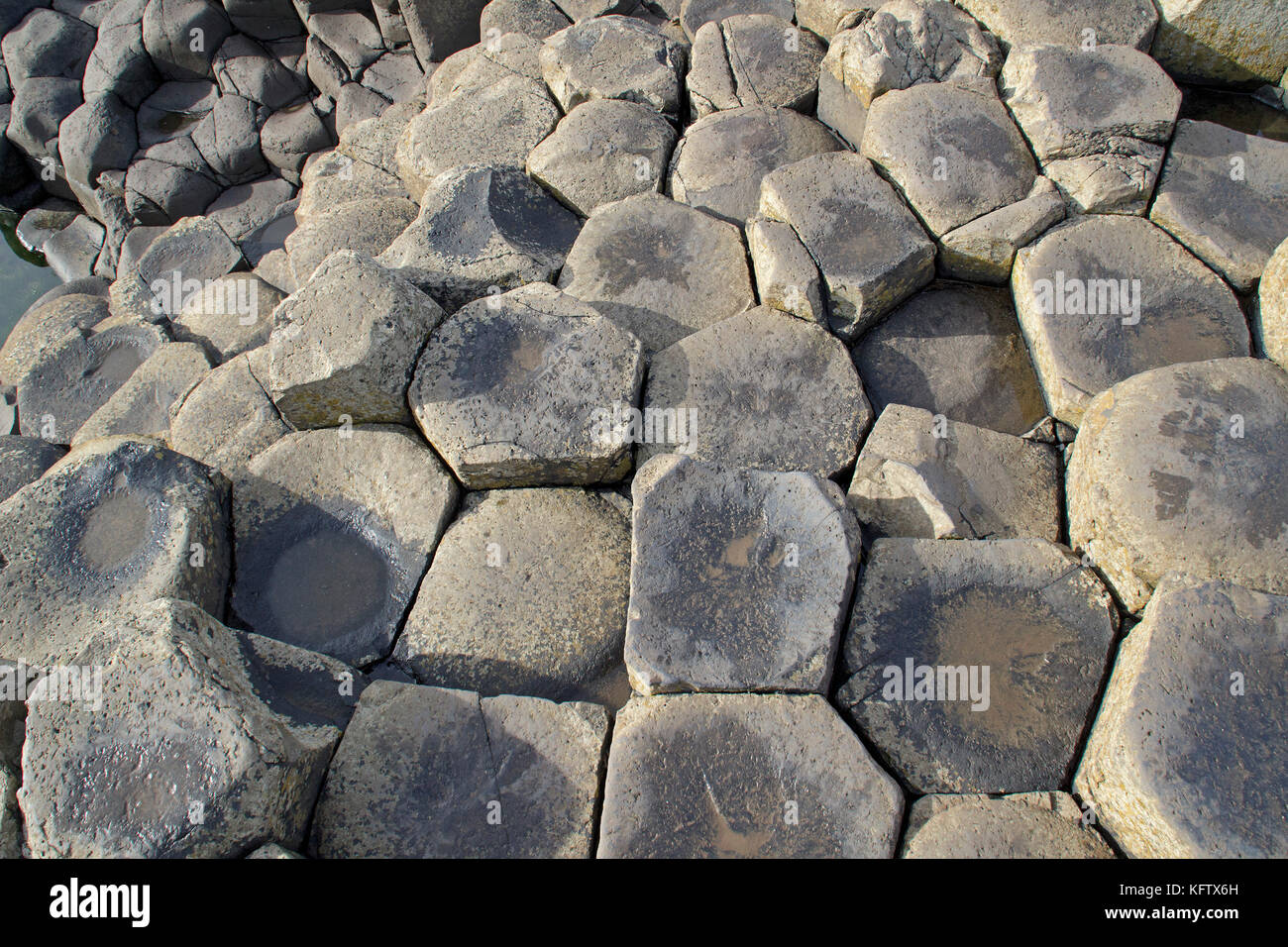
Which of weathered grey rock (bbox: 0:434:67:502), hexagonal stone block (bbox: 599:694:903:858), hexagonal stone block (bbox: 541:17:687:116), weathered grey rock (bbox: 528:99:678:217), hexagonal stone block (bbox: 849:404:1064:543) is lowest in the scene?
weathered grey rock (bbox: 0:434:67:502)

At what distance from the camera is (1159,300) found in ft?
11.3

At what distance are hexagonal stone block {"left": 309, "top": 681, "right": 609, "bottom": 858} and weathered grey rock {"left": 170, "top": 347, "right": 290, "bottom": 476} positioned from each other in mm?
1415

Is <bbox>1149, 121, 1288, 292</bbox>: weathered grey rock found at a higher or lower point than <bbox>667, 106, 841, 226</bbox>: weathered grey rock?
higher

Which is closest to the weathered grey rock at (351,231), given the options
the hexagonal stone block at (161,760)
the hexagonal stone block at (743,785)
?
the hexagonal stone block at (161,760)

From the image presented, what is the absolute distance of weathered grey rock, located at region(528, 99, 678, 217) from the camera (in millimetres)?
4246

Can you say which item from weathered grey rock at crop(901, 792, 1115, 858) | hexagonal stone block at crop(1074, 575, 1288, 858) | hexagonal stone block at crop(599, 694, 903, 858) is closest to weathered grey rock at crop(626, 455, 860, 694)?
Answer: hexagonal stone block at crop(599, 694, 903, 858)

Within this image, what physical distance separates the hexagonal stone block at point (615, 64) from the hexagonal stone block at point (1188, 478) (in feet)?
9.50

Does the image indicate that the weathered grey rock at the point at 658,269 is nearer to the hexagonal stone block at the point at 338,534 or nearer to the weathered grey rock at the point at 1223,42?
the hexagonal stone block at the point at 338,534

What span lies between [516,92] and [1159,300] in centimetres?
356

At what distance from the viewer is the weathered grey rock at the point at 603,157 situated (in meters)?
4.25

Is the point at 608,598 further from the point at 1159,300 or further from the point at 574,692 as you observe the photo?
the point at 1159,300

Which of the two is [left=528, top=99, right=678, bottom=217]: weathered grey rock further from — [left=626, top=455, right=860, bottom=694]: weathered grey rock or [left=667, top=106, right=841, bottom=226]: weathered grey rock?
[left=626, top=455, right=860, bottom=694]: weathered grey rock

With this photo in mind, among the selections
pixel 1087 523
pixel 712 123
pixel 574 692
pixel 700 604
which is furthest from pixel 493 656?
pixel 712 123

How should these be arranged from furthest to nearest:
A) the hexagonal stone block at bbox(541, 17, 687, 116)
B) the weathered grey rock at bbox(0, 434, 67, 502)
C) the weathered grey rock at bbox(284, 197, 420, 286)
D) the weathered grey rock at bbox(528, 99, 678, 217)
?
the weathered grey rock at bbox(284, 197, 420, 286)
the hexagonal stone block at bbox(541, 17, 687, 116)
the weathered grey rock at bbox(528, 99, 678, 217)
the weathered grey rock at bbox(0, 434, 67, 502)
